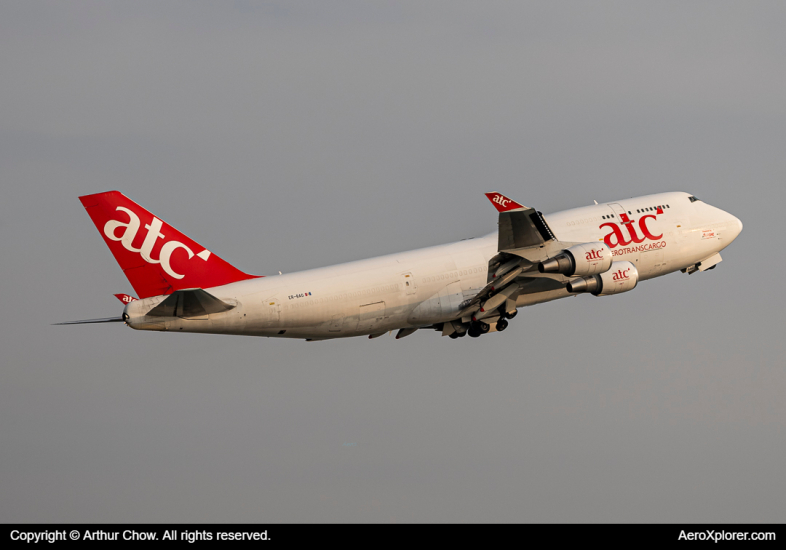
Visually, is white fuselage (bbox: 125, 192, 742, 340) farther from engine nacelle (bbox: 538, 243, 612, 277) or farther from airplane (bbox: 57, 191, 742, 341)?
engine nacelle (bbox: 538, 243, 612, 277)

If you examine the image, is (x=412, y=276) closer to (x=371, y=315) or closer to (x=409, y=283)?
(x=409, y=283)

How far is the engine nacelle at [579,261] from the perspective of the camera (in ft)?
146

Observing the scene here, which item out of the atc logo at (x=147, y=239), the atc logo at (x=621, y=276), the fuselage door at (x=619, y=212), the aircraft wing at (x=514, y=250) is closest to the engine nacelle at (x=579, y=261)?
the aircraft wing at (x=514, y=250)

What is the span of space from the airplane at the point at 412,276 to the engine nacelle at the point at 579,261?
43 mm

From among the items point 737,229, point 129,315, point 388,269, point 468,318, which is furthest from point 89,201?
point 737,229

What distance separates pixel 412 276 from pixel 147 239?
454 inches

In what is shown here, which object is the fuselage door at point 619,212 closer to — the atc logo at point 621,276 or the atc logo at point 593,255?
the atc logo at point 621,276

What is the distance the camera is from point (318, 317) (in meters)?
43.8

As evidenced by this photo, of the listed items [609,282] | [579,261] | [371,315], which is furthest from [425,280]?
[609,282]

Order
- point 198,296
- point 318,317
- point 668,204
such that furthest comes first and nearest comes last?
point 668,204 < point 318,317 < point 198,296

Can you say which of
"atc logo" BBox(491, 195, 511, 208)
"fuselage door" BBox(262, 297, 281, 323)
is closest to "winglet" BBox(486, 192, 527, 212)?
"atc logo" BBox(491, 195, 511, 208)

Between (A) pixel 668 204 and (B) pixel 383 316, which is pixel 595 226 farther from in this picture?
(B) pixel 383 316

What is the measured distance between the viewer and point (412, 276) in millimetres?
45625

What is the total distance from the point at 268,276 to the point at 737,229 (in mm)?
24874
